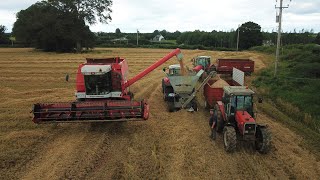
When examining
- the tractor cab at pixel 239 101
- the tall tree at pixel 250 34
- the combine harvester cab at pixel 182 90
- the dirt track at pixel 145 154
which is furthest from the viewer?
the tall tree at pixel 250 34

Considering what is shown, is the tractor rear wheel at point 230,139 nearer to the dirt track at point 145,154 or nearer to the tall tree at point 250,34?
the dirt track at point 145,154

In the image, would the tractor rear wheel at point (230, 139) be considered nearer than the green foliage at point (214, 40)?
Yes

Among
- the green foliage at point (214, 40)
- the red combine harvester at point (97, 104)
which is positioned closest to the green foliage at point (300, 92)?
the red combine harvester at point (97, 104)

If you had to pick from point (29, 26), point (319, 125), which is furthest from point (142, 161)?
point (29, 26)

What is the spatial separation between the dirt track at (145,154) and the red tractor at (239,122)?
41cm

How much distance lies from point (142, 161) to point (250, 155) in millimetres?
3550

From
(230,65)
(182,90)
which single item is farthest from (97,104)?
(230,65)

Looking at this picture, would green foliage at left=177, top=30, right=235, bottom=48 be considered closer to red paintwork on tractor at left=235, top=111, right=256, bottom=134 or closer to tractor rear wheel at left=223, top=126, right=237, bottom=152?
red paintwork on tractor at left=235, top=111, right=256, bottom=134

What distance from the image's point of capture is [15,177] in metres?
9.04

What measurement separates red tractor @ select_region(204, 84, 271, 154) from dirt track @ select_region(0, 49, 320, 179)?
413 mm

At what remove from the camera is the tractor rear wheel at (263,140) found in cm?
1055

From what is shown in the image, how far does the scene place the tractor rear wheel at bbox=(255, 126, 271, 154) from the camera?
10555 millimetres

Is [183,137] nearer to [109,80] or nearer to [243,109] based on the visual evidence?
[243,109]

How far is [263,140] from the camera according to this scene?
1055 cm
